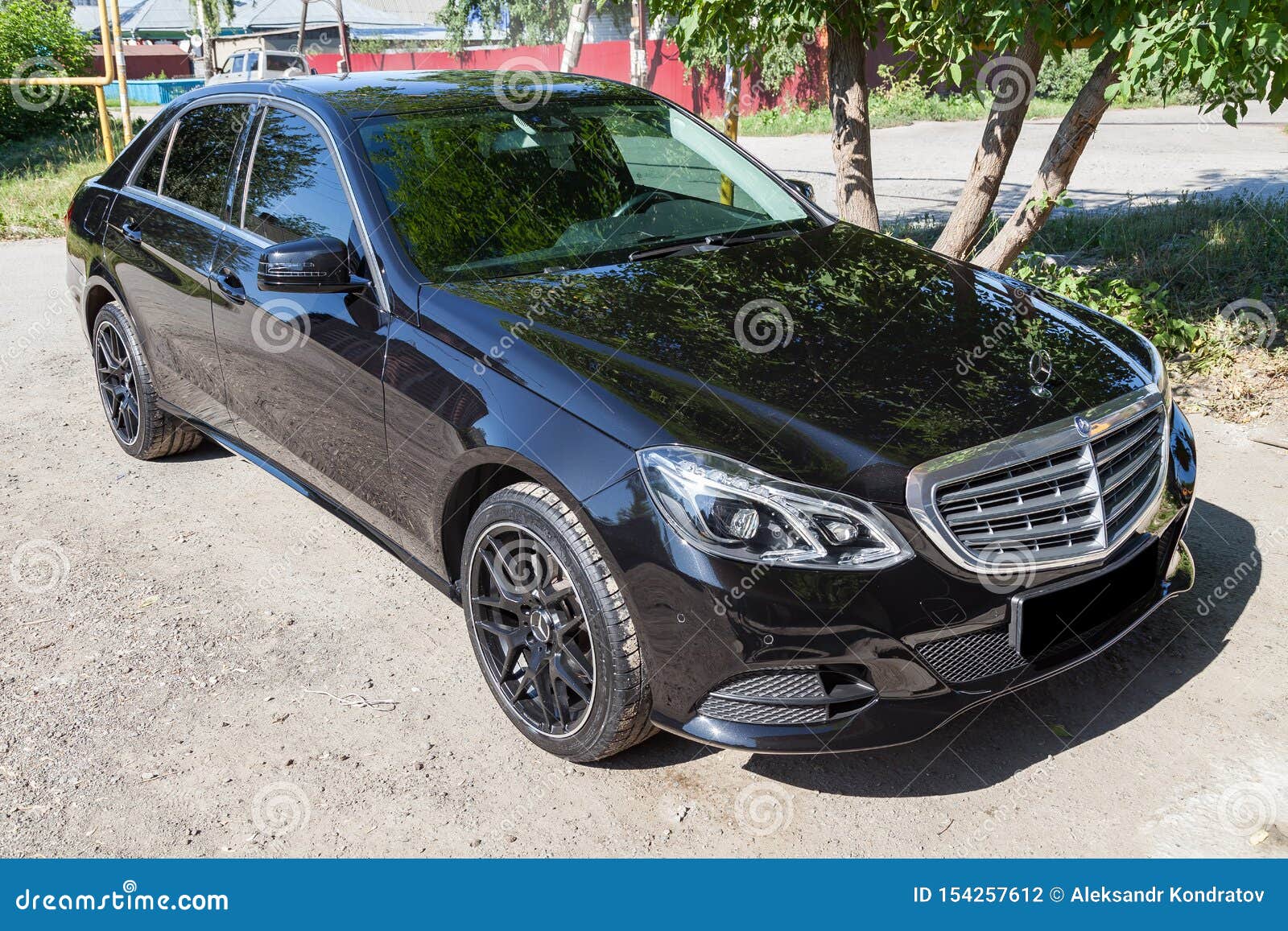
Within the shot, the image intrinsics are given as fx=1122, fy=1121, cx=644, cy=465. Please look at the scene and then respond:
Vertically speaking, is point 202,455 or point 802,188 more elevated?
point 802,188

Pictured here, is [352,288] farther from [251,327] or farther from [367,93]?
A: [367,93]

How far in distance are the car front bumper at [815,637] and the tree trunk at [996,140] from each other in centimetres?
401

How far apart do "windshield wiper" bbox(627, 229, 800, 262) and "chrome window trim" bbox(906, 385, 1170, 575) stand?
1.41 m

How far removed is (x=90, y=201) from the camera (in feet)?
18.1

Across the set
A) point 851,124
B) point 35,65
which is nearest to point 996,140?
point 851,124

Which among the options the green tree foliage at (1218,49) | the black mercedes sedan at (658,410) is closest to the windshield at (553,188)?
the black mercedes sedan at (658,410)

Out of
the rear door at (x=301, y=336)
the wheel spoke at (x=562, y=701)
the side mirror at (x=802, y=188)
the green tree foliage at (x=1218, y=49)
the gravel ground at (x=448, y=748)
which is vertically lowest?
the gravel ground at (x=448, y=748)

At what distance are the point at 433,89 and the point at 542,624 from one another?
2261 mm

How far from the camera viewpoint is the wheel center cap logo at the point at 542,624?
10.2 ft

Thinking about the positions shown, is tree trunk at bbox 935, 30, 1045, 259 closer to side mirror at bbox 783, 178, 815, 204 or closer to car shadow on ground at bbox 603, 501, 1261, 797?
side mirror at bbox 783, 178, 815, 204

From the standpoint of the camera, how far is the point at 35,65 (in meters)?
20.3

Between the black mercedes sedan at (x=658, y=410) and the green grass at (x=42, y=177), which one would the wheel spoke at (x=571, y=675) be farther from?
the green grass at (x=42, y=177)

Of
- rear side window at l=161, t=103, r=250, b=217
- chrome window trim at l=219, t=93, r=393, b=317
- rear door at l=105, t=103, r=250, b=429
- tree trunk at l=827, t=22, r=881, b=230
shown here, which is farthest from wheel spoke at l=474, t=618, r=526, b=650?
tree trunk at l=827, t=22, r=881, b=230

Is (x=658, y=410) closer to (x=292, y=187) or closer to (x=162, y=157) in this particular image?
(x=292, y=187)
